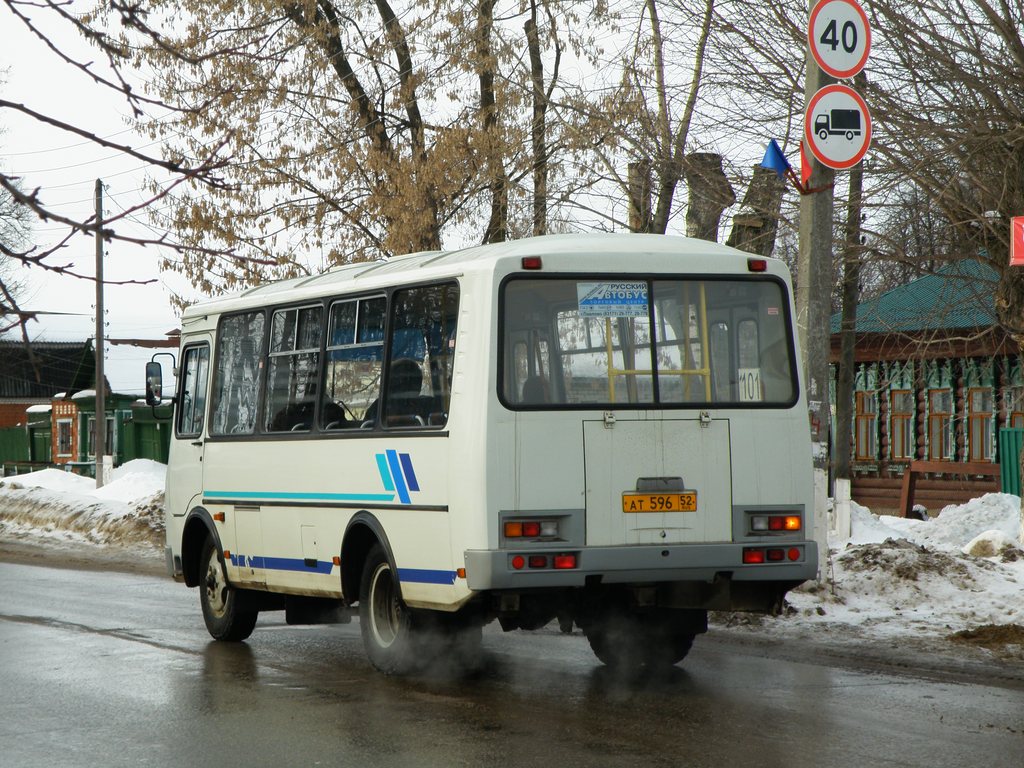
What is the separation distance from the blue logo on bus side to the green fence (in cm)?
1658

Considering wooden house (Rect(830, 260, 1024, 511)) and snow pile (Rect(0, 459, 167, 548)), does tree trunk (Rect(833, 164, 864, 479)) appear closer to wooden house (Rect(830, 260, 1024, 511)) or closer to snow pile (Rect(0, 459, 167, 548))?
wooden house (Rect(830, 260, 1024, 511))

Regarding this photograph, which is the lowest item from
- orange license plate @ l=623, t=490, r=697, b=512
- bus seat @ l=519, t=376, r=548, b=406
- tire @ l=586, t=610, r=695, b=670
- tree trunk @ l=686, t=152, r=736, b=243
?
tire @ l=586, t=610, r=695, b=670

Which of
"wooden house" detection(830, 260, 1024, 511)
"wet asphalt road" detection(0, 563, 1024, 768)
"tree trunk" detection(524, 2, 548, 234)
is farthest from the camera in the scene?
"wooden house" detection(830, 260, 1024, 511)

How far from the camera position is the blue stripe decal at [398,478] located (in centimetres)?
963

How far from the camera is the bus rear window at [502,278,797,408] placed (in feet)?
30.0

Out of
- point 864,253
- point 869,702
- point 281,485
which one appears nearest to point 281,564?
point 281,485

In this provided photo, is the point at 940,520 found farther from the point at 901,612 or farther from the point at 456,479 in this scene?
the point at 456,479

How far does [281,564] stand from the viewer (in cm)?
1123

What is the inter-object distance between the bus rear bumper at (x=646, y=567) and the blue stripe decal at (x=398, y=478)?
94cm

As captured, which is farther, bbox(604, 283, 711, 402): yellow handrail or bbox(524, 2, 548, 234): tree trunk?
bbox(524, 2, 548, 234): tree trunk

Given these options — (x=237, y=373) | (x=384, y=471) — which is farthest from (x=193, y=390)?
(x=384, y=471)

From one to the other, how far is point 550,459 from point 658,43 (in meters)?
10.2

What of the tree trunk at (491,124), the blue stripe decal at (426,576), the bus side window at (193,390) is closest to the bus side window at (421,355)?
the blue stripe decal at (426,576)

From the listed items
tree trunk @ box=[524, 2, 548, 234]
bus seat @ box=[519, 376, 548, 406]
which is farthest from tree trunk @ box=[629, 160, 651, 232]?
bus seat @ box=[519, 376, 548, 406]
